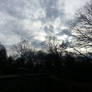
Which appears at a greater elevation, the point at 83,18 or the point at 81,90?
the point at 83,18

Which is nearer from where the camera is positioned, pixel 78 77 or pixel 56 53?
pixel 78 77

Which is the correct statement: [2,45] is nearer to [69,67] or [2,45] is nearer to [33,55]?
[33,55]

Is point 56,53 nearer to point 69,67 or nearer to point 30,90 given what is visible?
point 69,67

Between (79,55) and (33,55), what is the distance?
42.6 metres

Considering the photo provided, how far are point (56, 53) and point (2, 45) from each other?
22630 mm

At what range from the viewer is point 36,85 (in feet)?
35.6

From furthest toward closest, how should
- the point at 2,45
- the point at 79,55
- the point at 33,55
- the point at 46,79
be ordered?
the point at 33,55 < the point at 2,45 < the point at 79,55 < the point at 46,79

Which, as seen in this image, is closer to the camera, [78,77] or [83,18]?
[78,77]

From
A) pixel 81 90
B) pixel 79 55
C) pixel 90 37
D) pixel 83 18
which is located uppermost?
pixel 83 18

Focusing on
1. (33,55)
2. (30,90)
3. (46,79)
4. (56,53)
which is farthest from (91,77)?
(33,55)

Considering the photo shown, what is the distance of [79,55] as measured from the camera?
78.8 ft

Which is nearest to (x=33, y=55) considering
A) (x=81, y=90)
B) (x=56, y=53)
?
(x=56, y=53)

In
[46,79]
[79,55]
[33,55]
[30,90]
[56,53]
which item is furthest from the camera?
[33,55]

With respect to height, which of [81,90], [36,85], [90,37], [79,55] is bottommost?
[81,90]
